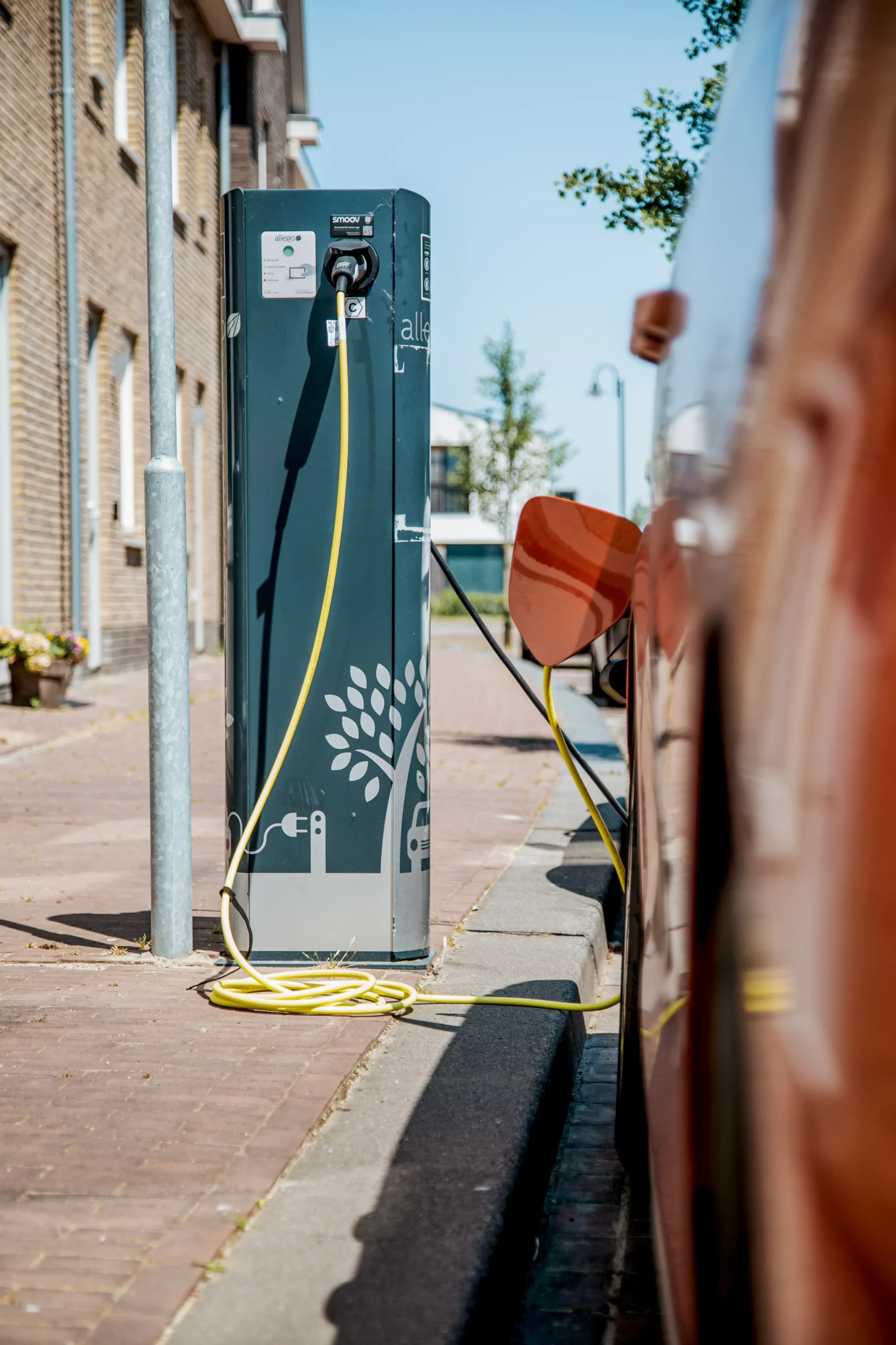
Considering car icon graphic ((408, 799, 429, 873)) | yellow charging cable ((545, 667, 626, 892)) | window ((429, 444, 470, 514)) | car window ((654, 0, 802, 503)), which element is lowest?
car icon graphic ((408, 799, 429, 873))

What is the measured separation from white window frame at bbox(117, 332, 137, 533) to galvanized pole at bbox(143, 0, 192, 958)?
13.5 m

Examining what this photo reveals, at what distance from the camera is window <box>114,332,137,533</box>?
17.8 metres

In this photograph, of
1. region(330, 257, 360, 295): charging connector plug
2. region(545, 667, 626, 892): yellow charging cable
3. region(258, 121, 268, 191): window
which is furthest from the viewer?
region(258, 121, 268, 191): window

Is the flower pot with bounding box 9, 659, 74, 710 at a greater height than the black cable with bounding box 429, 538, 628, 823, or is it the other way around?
the black cable with bounding box 429, 538, 628, 823

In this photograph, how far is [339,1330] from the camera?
219 cm

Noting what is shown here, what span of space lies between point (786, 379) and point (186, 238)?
20963 mm

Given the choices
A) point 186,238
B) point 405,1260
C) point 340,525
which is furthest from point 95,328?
point 405,1260

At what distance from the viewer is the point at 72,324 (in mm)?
15109

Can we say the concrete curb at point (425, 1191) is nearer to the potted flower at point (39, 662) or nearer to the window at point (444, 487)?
the potted flower at point (39, 662)

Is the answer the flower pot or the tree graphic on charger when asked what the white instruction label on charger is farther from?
the flower pot

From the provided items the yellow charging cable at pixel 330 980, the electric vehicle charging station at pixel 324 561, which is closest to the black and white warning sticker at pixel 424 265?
the electric vehicle charging station at pixel 324 561

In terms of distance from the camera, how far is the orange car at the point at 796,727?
1.19 meters

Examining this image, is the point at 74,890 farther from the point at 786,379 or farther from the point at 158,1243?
the point at 786,379

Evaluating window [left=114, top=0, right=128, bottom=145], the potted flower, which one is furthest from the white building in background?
the potted flower
